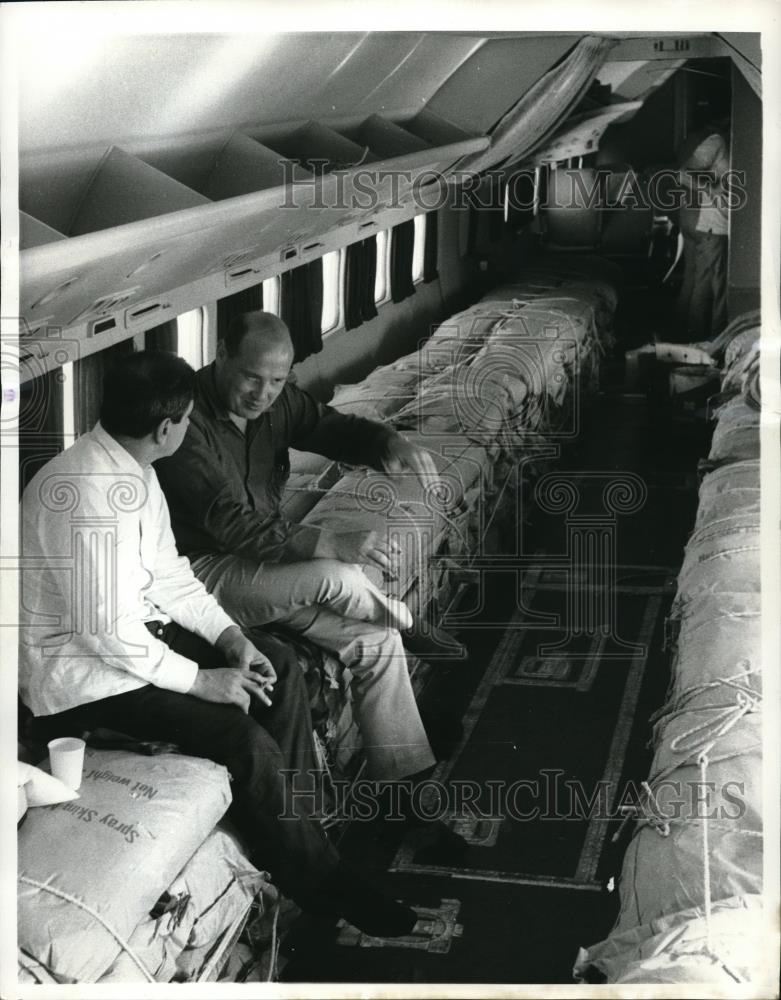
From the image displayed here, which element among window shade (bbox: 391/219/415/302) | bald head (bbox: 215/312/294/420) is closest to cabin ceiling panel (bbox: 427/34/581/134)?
window shade (bbox: 391/219/415/302)

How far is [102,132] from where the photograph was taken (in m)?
2.07

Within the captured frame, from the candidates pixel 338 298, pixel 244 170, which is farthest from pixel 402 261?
pixel 244 170

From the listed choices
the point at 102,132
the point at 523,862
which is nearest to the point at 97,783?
the point at 523,862

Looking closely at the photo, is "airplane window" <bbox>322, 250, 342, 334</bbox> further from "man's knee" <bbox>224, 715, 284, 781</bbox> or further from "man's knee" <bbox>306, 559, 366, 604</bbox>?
"man's knee" <bbox>224, 715, 284, 781</bbox>

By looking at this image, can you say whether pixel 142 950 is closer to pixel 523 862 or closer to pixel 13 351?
pixel 523 862

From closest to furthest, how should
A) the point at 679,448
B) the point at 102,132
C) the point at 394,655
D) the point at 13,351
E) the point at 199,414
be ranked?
the point at 102,132, the point at 13,351, the point at 199,414, the point at 394,655, the point at 679,448

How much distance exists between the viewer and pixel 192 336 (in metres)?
2.45

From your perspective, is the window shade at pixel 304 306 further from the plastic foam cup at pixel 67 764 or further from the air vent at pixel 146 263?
the plastic foam cup at pixel 67 764

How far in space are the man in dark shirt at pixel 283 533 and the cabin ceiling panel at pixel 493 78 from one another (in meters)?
0.60

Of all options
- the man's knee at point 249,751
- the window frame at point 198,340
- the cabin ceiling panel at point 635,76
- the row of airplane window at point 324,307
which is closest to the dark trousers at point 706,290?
the cabin ceiling panel at point 635,76

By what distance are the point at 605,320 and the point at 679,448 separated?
1.10 feet

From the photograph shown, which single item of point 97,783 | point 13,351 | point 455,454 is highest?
point 13,351

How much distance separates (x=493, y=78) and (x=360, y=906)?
1700mm

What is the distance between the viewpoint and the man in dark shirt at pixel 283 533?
2479mm
